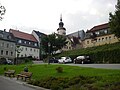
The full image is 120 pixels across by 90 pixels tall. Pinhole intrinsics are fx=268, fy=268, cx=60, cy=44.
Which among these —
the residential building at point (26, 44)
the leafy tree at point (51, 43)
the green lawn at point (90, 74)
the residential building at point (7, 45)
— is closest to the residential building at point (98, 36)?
the leafy tree at point (51, 43)

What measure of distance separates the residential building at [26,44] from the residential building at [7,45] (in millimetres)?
2251

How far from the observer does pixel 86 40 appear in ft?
306

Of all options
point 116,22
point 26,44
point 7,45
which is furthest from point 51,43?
point 116,22

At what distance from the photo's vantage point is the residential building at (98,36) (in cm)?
8556

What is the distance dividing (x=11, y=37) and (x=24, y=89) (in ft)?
266

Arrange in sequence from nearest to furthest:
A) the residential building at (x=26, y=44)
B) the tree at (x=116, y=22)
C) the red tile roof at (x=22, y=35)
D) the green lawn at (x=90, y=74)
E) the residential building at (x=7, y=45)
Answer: the green lawn at (x=90, y=74) < the tree at (x=116, y=22) < the residential building at (x=7, y=45) < the residential building at (x=26, y=44) < the red tile roof at (x=22, y=35)

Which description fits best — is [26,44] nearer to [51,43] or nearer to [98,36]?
[51,43]

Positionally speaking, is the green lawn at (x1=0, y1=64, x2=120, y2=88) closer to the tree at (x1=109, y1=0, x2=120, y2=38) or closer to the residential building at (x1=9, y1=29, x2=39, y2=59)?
the tree at (x1=109, y1=0, x2=120, y2=38)

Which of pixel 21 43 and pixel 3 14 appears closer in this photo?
pixel 3 14

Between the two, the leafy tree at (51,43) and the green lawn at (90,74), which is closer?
the green lawn at (90,74)

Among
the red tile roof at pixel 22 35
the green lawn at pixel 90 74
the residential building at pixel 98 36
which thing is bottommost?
the green lawn at pixel 90 74

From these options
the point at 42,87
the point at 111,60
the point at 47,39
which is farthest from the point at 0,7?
the point at 47,39

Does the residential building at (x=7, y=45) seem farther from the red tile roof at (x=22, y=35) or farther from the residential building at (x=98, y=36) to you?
the residential building at (x=98, y=36)

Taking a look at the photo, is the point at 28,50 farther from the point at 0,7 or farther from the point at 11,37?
the point at 0,7
